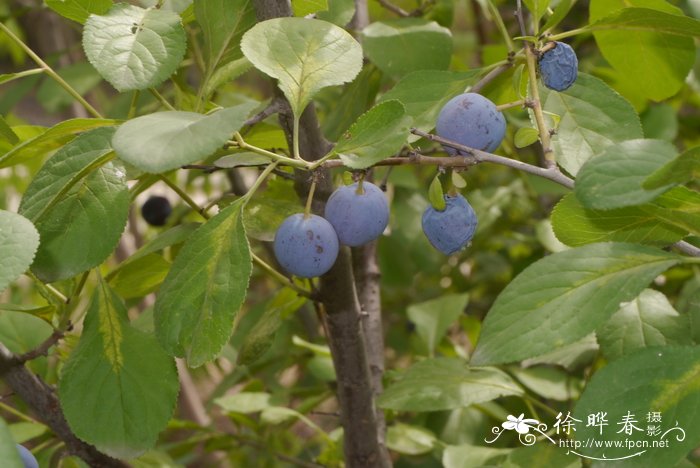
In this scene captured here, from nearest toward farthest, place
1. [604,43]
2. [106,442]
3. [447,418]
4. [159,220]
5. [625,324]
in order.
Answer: [106,442]
[625,324]
[604,43]
[447,418]
[159,220]

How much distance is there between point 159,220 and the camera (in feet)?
4.91

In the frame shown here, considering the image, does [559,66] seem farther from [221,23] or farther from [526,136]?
[221,23]

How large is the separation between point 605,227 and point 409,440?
555mm

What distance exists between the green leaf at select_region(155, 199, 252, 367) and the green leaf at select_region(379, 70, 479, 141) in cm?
21

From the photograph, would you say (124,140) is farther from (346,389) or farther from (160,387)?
(346,389)

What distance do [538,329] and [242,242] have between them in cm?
23

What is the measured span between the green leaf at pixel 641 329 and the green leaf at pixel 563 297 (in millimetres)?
226

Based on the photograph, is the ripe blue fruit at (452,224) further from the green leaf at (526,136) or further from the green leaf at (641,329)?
the green leaf at (641,329)

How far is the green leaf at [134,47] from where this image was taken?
638mm

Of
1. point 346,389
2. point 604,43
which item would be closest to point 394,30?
point 604,43

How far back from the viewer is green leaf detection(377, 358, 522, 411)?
95 cm

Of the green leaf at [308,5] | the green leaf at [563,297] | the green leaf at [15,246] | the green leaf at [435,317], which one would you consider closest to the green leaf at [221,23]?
the green leaf at [308,5]

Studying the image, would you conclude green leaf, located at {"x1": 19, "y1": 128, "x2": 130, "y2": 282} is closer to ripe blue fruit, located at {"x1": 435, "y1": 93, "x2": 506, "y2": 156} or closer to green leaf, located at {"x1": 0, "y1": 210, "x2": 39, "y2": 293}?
green leaf, located at {"x1": 0, "y1": 210, "x2": 39, "y2": 293}

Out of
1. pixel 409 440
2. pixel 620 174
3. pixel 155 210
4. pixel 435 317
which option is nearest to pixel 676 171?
pixel 620 174
